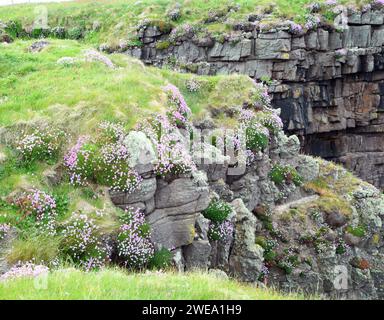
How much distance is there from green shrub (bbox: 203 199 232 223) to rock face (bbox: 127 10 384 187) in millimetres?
29712

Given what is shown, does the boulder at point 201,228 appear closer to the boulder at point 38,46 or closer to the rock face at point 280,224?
the rock face at point 280,224

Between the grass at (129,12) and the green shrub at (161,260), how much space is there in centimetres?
3714

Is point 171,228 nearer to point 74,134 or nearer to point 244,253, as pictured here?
point 74,134

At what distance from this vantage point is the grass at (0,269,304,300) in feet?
26.3

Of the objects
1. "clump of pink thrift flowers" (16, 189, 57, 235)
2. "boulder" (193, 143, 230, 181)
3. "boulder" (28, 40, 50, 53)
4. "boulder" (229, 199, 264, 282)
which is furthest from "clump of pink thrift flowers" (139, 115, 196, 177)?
"boulder" (28, 40, 50, 53)

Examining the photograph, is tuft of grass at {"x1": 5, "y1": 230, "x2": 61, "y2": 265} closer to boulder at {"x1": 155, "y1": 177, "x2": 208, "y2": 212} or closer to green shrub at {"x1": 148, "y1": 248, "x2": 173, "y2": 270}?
green shrub at {"x1": 148, "y1": 248, "x2": 173, "y2": 270}

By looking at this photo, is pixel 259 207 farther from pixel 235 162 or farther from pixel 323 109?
pixel 323 109

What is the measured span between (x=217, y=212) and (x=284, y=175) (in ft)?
28.1

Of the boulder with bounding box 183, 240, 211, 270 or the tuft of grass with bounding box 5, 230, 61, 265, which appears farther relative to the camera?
the boulder with bounding box 183, 240, 211, 270

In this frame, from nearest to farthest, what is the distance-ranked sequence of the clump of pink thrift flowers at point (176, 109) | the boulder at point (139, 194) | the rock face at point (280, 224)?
the boulder at point (139, 194) → the rock face at point (280, 224) → the clump of pink thrift flowers at point (176, 109)

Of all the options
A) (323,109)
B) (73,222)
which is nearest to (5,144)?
(73,222)

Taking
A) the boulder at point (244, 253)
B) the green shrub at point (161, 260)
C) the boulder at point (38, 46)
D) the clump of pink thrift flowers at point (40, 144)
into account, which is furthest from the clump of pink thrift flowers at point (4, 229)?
the boulder at point (38, 46)

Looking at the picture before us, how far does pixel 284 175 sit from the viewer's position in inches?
1009

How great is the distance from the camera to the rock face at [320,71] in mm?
46094
